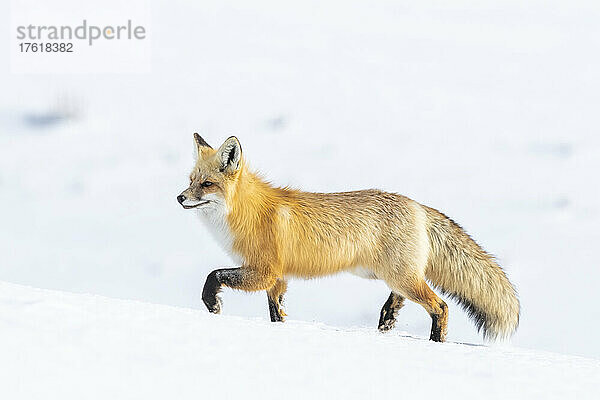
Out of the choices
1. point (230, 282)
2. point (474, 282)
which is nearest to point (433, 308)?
point (474, 282)

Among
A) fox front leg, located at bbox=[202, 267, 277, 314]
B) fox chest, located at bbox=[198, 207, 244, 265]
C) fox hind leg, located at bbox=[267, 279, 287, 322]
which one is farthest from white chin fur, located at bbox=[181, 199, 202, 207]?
fox hind leg, located at bbox=[267, 279, 287, 322]

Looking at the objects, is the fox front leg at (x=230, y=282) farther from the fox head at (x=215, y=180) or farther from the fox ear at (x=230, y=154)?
the fox ear at (x=230, y=154)

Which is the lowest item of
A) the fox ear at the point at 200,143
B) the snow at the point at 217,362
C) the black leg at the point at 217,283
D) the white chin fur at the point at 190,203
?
the snow at the point at 217,362

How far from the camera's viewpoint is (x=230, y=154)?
5.65 m

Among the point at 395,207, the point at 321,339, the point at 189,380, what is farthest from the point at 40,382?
the point at 395,207

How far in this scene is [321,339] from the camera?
3.83m

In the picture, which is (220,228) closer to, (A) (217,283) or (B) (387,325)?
(A) (217,283)

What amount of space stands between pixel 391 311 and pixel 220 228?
1.56m

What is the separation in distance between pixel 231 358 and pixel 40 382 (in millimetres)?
812

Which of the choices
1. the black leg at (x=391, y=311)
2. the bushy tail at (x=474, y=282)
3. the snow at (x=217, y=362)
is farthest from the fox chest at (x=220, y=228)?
the snow at (x=217, y=362)

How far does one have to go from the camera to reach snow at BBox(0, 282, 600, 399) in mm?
3039

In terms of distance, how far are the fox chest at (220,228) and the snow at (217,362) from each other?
1.69 metres

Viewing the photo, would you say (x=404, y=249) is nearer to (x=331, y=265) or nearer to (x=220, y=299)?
(x=331, y=265)

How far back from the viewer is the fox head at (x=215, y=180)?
18.5ft
